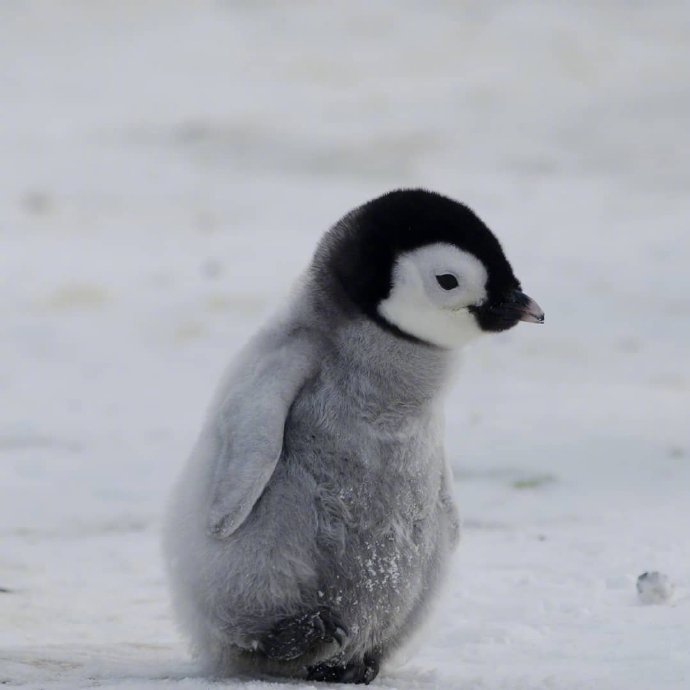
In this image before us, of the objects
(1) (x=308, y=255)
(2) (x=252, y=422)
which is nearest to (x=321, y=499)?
(2) (x=252, y=422)

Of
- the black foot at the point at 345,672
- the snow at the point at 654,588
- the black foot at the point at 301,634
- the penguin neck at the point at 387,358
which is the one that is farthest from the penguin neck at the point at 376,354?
the snow at the point at 654,588

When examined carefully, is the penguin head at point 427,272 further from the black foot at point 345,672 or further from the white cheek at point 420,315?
the black foot at point 345,672

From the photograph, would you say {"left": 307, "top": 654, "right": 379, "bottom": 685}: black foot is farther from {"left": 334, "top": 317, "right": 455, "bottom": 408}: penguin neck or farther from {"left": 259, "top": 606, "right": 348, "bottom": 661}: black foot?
{"left": 334, "top": 317, "right": 455, "bottom": 408}: penguin neck

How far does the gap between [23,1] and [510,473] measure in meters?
12.3

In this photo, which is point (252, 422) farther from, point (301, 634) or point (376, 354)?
point (301, 634)

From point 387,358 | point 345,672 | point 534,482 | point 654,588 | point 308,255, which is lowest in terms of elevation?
point 308,255

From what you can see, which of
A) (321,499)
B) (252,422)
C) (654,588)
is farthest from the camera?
(654,588)

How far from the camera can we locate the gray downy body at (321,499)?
10.1 ft

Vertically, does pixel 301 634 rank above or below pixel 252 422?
below

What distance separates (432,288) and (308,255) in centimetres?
724

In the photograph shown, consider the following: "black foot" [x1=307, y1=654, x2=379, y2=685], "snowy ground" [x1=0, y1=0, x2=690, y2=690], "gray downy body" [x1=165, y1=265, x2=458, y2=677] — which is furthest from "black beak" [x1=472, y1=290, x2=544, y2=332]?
"black foot" [x1=307, y1=654, x2=379, y2=685]

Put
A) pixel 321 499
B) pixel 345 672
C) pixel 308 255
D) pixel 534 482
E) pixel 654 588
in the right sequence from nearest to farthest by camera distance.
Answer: pixel 321 499 → pixel 345 672 → pixel 654 588 → pixel 534 482 → pixel 308 255

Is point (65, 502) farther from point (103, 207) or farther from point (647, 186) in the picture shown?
point (647, 186)

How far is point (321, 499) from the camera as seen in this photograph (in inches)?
123
